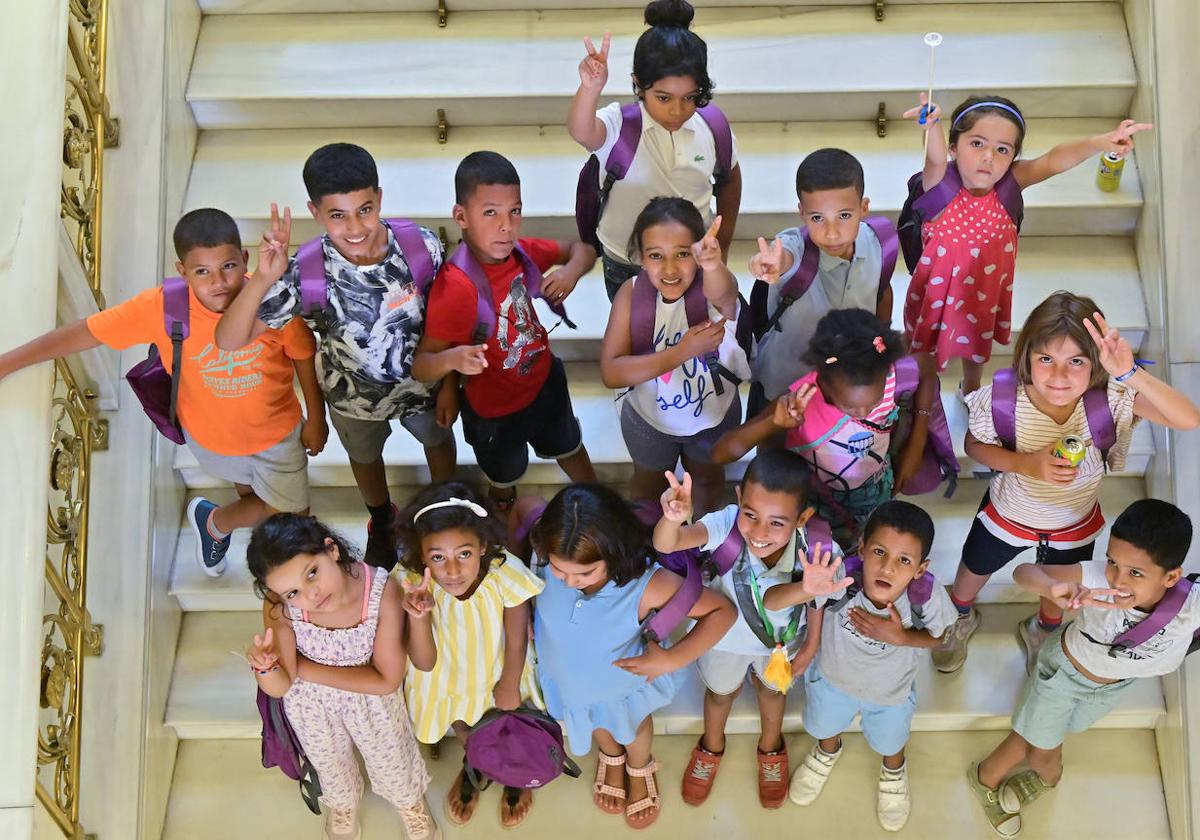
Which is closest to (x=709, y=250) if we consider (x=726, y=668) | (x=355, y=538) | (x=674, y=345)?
(x=674, y=345)

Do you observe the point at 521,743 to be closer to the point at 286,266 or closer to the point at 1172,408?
the point at 286,266

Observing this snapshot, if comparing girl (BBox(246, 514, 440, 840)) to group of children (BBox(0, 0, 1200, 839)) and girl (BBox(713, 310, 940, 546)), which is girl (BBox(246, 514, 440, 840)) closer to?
group of children (BBox(0, 0, 1200, 839))

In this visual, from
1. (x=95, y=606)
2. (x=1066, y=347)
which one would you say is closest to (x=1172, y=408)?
(x=1066, y=347)

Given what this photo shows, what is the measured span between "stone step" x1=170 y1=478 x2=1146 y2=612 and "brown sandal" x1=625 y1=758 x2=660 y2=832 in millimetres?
898

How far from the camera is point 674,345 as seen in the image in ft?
10.4

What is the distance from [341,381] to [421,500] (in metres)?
0.43

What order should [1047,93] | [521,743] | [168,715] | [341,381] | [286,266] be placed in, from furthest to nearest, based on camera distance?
1. [1047,93]
2. [168,715]
3. [521,743]
4. [341,381]
5. [286,266]

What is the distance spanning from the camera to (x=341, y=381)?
126 inches

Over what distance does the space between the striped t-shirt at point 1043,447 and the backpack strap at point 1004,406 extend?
0.04 feet


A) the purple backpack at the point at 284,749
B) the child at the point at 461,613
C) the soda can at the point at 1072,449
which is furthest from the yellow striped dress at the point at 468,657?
the soda can at the point at 1072,449

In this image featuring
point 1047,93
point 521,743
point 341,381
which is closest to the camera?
point 341,381

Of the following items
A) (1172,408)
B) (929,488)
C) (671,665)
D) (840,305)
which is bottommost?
(671,665)

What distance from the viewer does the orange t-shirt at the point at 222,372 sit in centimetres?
299

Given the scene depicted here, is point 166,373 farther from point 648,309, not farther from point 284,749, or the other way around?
point 648,309
